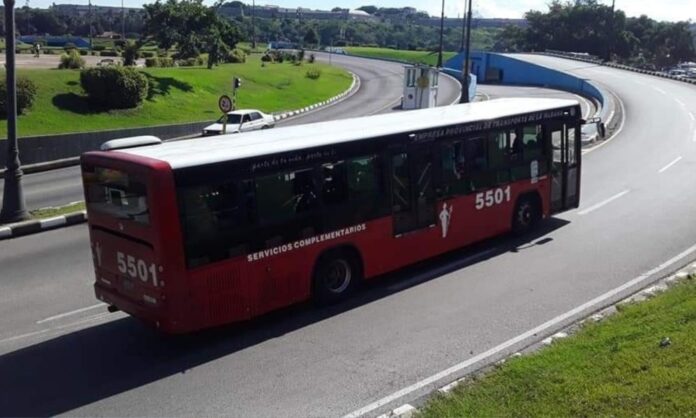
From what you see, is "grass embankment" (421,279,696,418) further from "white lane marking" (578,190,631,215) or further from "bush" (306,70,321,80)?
"bush" (306,70,321,80)

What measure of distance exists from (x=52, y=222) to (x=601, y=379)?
1306 cm

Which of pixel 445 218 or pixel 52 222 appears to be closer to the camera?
pixel 445 218

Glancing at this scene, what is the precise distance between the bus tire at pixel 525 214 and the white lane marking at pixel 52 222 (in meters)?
9.98

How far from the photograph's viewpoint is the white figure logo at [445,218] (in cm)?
1263

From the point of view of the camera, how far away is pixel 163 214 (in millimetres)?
8805

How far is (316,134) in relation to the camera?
11.3 metres

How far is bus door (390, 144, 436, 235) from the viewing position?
1174 cm

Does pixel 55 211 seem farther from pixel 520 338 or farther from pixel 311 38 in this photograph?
pixel 311 38

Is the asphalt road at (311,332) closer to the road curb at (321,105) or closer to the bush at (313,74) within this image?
the road curb at (321,105)

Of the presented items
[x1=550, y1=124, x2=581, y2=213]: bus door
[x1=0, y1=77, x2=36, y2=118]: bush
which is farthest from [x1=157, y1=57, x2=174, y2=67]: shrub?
[x1=550, y1=124, x2=581, y2=213]: bus door

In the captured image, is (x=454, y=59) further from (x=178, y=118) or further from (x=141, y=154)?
(x=141, y=154)

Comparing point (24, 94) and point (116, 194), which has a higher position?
point (116, 194)

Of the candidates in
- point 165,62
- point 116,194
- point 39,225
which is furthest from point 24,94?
point 116,194

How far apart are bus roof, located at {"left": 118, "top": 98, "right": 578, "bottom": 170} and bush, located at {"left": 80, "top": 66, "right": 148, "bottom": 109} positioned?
21.6 m
